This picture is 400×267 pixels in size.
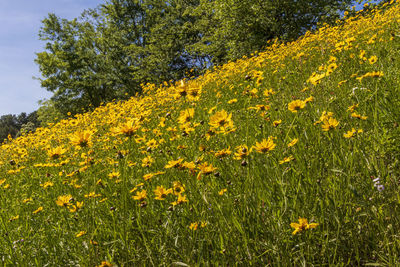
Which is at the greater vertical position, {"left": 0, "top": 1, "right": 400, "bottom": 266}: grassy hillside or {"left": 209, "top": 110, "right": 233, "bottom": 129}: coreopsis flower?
{"left": 209, "top": 110, "right": 233, "bottom": 129}: coreopsis flower

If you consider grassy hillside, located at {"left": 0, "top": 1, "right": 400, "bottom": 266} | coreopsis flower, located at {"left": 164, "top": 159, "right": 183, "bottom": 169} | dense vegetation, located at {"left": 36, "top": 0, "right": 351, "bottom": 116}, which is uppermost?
dense vegetation, located at {"left": 36, "top": 0, "right": 351, "bottom": 116}

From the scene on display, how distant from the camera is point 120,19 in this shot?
78.8 ft

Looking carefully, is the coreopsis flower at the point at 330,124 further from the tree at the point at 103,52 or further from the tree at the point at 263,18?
the tree at the point at 103,52

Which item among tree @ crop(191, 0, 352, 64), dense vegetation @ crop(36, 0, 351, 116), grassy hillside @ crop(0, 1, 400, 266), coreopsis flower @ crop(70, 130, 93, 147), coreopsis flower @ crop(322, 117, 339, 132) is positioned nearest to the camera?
grassy hillside @ crop(0, 1, 400, 266)

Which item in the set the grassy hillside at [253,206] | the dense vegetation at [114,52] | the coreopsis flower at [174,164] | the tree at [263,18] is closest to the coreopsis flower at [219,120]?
the grassy hillside at [253,206]

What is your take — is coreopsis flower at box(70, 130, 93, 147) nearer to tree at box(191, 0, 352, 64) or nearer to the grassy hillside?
the grassy hillside

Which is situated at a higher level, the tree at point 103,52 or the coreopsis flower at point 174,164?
the tree at point 103,52

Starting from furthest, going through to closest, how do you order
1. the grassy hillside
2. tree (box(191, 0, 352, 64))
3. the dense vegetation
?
the dense vegetation, tree (box(191, 0, 352, 64)), the grassy hillside

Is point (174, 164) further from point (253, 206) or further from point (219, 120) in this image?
point (253, 206)

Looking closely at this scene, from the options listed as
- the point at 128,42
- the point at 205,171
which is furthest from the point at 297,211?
the point at 128,42

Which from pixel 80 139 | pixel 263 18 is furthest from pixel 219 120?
pixel 263 18

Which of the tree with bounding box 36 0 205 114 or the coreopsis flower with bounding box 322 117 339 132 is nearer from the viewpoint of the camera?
the coreopsis flower with bounding box 322 117 339 132

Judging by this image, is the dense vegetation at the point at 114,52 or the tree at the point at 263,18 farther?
the dense vegetation at the point at 114,52

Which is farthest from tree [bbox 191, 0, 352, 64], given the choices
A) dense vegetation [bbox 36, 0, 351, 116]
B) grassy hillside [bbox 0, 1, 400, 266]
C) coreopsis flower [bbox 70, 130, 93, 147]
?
coreopsis flower [bbox 70, 130, 93, 147]
